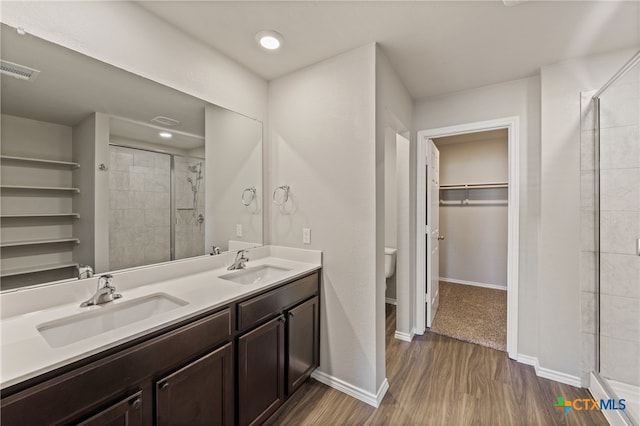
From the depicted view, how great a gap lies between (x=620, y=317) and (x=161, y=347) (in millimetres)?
2761

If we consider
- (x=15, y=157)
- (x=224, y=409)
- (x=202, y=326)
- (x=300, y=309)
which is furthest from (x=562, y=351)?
(x=15, y=157)

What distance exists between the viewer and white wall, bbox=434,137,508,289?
411cm

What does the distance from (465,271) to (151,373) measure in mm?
4587

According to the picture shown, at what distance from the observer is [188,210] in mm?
1822

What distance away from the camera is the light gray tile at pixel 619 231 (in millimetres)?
1697

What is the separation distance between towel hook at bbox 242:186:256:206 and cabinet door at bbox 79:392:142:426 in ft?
4.72

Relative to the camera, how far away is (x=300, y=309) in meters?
1.82

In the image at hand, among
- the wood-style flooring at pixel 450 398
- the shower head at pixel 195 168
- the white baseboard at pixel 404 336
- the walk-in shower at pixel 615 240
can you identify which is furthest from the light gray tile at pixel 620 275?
the shower head at pixel 195 168

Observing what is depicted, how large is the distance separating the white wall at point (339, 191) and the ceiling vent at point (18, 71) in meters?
1.45

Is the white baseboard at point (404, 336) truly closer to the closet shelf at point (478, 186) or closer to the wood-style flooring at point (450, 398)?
the wood-style flooring at point (450, 398)

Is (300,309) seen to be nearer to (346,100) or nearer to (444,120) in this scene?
(346,100)

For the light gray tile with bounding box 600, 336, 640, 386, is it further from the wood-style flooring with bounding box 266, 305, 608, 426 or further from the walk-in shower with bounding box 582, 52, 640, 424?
the wood-style flooring with bounding box 266, 305, 608, 426

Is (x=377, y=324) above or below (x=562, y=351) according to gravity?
above

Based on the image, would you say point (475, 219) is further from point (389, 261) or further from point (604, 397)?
point (604, 397)
